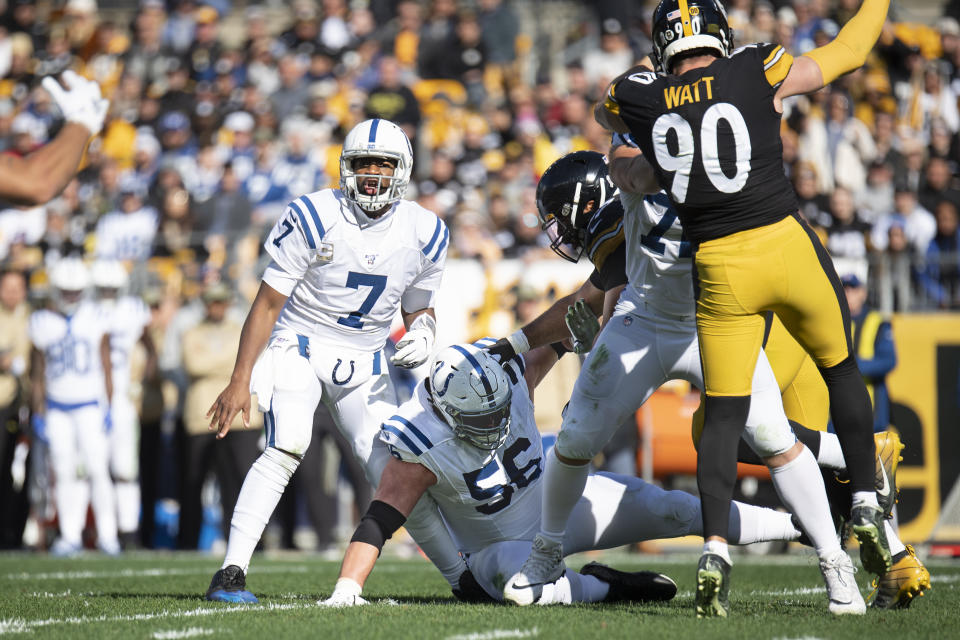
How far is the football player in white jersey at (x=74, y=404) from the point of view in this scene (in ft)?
29.7

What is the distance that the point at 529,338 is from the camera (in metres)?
4.94

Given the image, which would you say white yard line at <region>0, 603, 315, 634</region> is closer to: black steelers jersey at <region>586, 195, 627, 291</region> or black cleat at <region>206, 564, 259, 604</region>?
black cleat at <region>206, 564, 259, 604</region>

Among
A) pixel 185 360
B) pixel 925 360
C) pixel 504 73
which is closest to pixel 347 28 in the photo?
pixel 504 73

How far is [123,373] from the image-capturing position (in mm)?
9438

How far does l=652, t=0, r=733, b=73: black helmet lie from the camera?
13.5ft

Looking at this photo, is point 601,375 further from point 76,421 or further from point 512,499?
point 76,421

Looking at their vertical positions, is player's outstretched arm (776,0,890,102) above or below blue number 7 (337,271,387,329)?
above

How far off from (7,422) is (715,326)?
7178 mm

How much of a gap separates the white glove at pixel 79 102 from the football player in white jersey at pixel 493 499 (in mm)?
1497

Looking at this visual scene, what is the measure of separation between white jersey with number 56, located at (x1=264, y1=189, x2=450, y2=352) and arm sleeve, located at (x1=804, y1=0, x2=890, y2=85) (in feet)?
6.60

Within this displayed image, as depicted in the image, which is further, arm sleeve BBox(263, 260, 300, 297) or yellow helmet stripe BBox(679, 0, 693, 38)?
arm sleeve BBox(263, 260, 300, 297)

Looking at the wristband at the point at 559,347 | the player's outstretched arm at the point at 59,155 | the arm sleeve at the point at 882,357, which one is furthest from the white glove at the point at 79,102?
the arm sleeve at the point at 882,357

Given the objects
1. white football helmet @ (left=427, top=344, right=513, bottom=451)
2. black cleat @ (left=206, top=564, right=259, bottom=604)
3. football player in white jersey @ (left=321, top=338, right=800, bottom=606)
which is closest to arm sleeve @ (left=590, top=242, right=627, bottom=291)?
football player in white jersey @ (left=321, top=338, right=800, bottom=606)

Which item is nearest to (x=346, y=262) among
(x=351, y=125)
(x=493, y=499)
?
(x=493, y=499)
